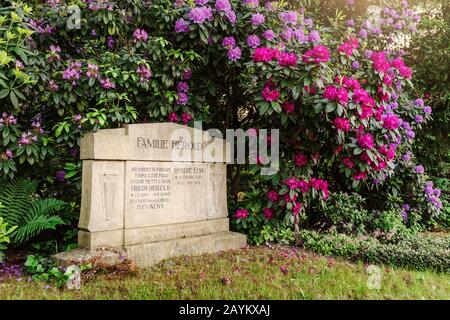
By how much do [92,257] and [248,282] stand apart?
61.2 inches

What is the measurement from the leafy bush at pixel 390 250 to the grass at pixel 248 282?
24 cm

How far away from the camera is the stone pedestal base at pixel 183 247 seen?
13.6ft

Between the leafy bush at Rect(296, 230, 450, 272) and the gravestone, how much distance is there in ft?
3.43

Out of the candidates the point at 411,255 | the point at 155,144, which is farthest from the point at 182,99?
the point at 411,255

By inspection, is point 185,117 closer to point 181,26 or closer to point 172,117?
point 172,117

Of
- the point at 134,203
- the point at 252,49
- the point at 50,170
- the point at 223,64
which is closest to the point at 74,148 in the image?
the point at 50,170

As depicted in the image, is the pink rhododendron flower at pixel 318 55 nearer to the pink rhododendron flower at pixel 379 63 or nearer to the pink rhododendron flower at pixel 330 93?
the pink rhododendron flower at pixel 330 93

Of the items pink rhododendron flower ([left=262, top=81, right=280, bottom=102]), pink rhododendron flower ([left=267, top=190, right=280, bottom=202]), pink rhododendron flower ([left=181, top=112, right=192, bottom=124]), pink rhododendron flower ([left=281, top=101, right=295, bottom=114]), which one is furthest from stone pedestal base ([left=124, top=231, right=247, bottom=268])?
pink rhododendron flower ([left=262, top=81, right=280, bottom=102])

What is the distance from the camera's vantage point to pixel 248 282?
3.54 m

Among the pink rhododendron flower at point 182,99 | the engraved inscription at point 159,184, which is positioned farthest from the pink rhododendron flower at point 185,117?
the engraved inscription at point 159,184

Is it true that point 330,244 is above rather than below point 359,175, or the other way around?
below

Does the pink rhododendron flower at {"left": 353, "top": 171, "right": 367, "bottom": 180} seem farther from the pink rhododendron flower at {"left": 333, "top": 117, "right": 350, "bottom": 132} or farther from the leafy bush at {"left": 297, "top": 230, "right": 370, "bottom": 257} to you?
the leafy bush at {"left": 297, "top": 230, "right": 370, "bottom": 257}

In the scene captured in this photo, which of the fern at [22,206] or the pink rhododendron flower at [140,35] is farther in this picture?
the pink rhododendron flower at [140,35]
